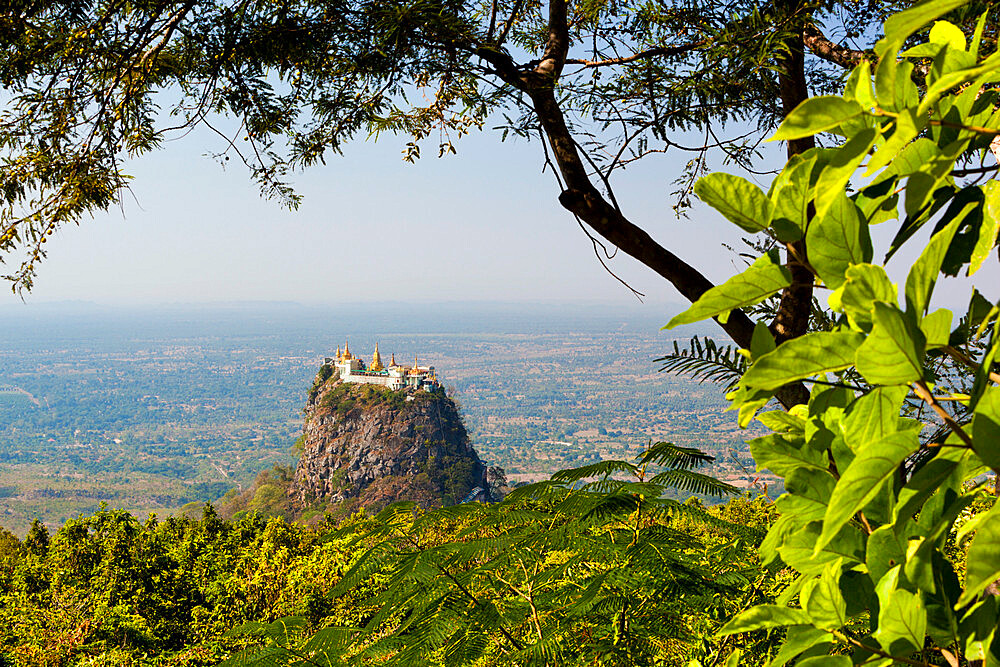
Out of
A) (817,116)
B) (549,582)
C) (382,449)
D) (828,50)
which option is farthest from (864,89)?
(382,449)

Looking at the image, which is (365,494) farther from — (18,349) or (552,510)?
(18,349)

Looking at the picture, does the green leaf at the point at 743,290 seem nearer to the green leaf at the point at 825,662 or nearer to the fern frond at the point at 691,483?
the green leaf at the point at 825,662

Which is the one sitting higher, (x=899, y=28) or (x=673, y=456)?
(x=899, y=28)

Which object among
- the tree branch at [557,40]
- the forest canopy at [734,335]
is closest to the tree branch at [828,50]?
the forest canopy at [734,335]

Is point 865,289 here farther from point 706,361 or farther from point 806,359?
point 706,361

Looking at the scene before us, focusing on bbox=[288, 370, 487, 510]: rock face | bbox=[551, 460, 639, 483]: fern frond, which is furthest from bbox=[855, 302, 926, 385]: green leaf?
bbox=[288, 370, 487, 510]: rock face

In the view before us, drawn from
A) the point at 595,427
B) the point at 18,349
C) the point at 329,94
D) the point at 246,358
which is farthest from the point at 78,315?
the point at 329,94

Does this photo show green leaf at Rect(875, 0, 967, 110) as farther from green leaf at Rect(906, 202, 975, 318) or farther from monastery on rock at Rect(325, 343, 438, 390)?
monastery on rock at Rect(325, 343, 438, 390)
